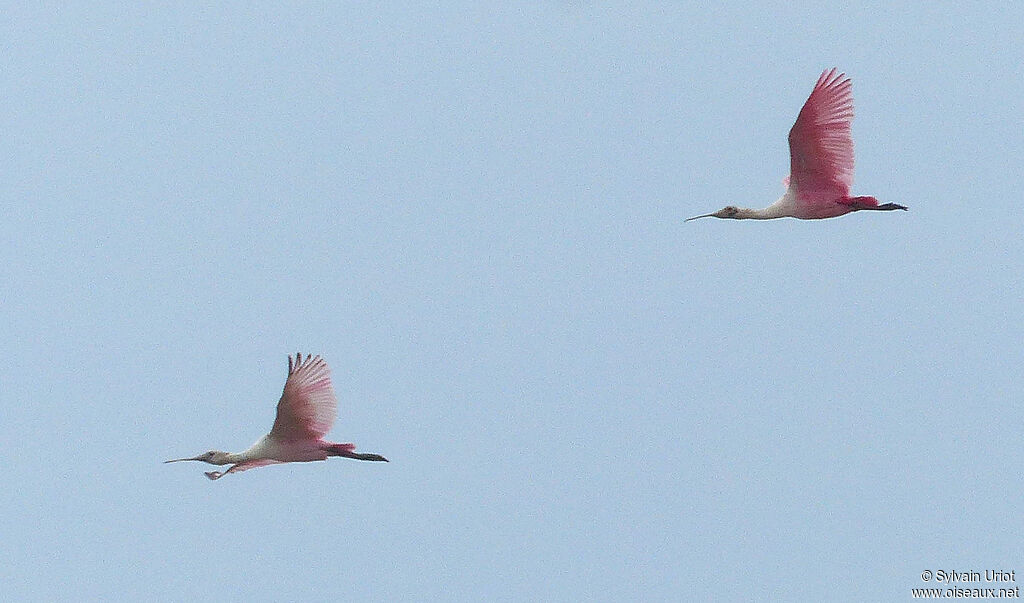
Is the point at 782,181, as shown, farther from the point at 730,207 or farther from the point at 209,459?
the point at 209,459

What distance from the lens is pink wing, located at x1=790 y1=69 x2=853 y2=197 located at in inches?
834

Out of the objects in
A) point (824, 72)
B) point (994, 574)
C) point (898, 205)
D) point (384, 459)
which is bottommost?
point (994, 574)

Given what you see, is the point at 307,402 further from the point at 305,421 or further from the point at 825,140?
the point at 825,140

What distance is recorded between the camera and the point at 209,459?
22.9 meters

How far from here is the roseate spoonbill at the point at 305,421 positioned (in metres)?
20.6

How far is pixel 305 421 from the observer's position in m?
20.9

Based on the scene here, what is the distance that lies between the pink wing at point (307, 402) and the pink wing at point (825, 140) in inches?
235

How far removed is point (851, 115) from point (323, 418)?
680 cm

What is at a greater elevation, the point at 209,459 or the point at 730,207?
the point at 730,207

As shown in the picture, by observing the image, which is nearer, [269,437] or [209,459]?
[269,437]

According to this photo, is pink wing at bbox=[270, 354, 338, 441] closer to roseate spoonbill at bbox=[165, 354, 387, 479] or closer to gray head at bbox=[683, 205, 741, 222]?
roseate spoonbill at bbox=[165, 354, 387, 479]

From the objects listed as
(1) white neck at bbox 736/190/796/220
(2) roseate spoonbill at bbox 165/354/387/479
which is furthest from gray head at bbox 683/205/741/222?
(2) roseate spoonbill at bbox 165/354/387/479

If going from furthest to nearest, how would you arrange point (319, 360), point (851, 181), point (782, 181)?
1. point (782, 181)
2. point (851, 181)
3. point (319, 360)

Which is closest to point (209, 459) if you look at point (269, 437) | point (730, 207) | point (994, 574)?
point (269, 437)
